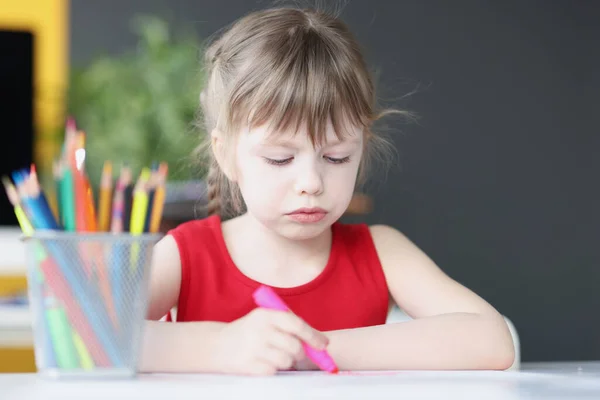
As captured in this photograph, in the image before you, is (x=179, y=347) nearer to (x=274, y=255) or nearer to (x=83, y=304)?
(x=83, y=304)

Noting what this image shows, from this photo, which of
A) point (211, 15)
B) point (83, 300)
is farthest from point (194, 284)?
point (211, 15)

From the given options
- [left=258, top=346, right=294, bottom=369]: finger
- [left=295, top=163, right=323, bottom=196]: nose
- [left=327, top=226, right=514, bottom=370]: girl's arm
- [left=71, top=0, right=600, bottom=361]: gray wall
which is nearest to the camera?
[left=258, top=346, right=294, bottom=369]: finger

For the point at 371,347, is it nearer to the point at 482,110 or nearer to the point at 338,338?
the point at 338,338

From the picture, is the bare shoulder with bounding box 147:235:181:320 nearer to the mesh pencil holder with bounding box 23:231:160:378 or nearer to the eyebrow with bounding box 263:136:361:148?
the eyebrow with bounding box 263:136:361:148

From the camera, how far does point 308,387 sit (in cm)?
58

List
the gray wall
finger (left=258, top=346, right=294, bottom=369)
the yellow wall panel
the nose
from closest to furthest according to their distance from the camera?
1. finger (left=258, top=346, right=294, bottom=369)
2. the nose
3. the yellow wall panel
4. the gray wall

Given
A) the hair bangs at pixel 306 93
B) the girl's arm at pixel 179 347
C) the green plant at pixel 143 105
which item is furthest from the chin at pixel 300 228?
the green plant at pixel 143 105

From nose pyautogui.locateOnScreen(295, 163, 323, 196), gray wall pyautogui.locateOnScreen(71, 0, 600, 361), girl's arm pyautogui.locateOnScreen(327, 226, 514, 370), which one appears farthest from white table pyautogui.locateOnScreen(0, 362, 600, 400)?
gray wall pyautogui.locateOnScreen(71, 0, 600, 361)

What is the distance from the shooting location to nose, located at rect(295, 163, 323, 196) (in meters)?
0.95

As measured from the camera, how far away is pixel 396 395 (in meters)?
0.54

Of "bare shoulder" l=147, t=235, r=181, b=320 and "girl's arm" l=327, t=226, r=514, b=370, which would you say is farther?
"bare shoulder" l=147, t=235, r=181, b=320

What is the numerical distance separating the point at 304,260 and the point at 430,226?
3.32 meters

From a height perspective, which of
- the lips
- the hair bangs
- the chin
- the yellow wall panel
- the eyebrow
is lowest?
the chin

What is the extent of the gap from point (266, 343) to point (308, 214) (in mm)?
306
